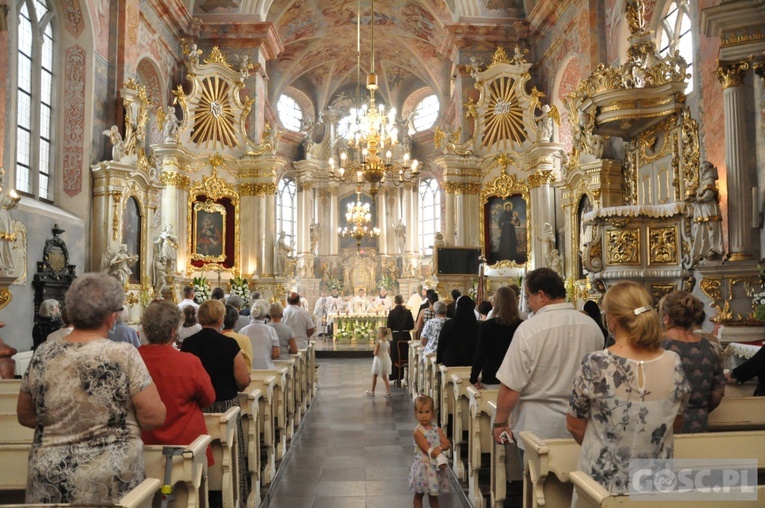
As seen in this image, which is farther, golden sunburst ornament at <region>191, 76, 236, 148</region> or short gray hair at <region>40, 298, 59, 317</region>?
golden sunburst ornament at <region>191, 76, 236, 148</region>

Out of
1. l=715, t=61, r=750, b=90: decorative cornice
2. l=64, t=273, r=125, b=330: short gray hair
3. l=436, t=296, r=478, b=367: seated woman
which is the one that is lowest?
l=436, t=296, r=478, b=367: seated woman

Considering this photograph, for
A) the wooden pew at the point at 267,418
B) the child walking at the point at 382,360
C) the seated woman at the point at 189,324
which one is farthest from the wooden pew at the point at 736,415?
the child walking at the point at 382,360

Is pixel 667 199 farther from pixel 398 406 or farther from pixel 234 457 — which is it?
pixel 234 457

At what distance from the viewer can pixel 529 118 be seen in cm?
1783

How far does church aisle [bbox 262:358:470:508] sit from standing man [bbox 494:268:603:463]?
1848mm

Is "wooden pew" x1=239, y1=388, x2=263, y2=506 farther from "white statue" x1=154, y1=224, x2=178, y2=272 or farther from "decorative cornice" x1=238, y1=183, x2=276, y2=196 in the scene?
"decorative cornice" x1=238, y1=183, x2=276, y2=196

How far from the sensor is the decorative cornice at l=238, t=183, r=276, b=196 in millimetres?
18672

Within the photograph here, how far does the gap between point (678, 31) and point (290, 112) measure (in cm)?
1811

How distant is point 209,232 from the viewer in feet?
60.0

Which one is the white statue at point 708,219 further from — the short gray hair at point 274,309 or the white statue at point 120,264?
the white statue at point 120,264

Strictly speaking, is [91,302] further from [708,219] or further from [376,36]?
[376,36]

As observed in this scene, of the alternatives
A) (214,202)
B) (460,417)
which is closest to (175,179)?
(214,202)

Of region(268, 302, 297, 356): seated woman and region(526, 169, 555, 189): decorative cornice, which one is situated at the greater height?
region(526, 169, 555, 189): decorative cornice

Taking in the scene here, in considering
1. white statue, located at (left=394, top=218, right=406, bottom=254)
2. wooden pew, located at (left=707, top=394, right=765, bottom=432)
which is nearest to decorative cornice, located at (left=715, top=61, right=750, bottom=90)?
wooden pew, located at (left=707, top=394, right=765, bottom=432)
